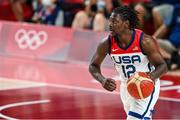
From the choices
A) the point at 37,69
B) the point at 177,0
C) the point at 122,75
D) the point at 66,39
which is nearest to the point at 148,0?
the point at 177,0

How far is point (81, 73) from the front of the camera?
34.6ft

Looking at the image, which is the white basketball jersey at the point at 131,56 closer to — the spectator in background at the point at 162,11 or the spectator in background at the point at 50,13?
the spectator in background at the point at 162,11

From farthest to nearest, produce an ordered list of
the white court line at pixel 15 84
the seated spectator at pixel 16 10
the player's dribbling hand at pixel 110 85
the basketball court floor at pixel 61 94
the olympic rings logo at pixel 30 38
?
the seated spectator at pixel 16 10 → the olympic rings logo at pixel 30 38 → the white court line at pixel 15 84 → the basketball court floor at pixel 61 94 → the player's dribbling hand at pixel 110 85

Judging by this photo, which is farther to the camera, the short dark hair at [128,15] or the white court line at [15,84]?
the white court line at [15,84]

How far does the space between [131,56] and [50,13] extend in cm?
774

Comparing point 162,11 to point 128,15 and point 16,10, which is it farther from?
point 128,15

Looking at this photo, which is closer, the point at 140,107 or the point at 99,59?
the point at 140,107

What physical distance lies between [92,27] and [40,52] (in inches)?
46.1

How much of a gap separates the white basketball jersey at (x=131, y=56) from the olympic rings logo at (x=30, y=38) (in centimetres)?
672

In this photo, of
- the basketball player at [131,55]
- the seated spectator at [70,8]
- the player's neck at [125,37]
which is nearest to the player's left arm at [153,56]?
the basketball player at [131,55]

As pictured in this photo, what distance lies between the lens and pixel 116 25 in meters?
5.07

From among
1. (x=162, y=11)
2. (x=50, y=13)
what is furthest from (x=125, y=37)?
(x=50, y=13)

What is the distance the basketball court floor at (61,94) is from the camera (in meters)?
7.68

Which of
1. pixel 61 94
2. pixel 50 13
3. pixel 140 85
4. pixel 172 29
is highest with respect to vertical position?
pixel 50 13
